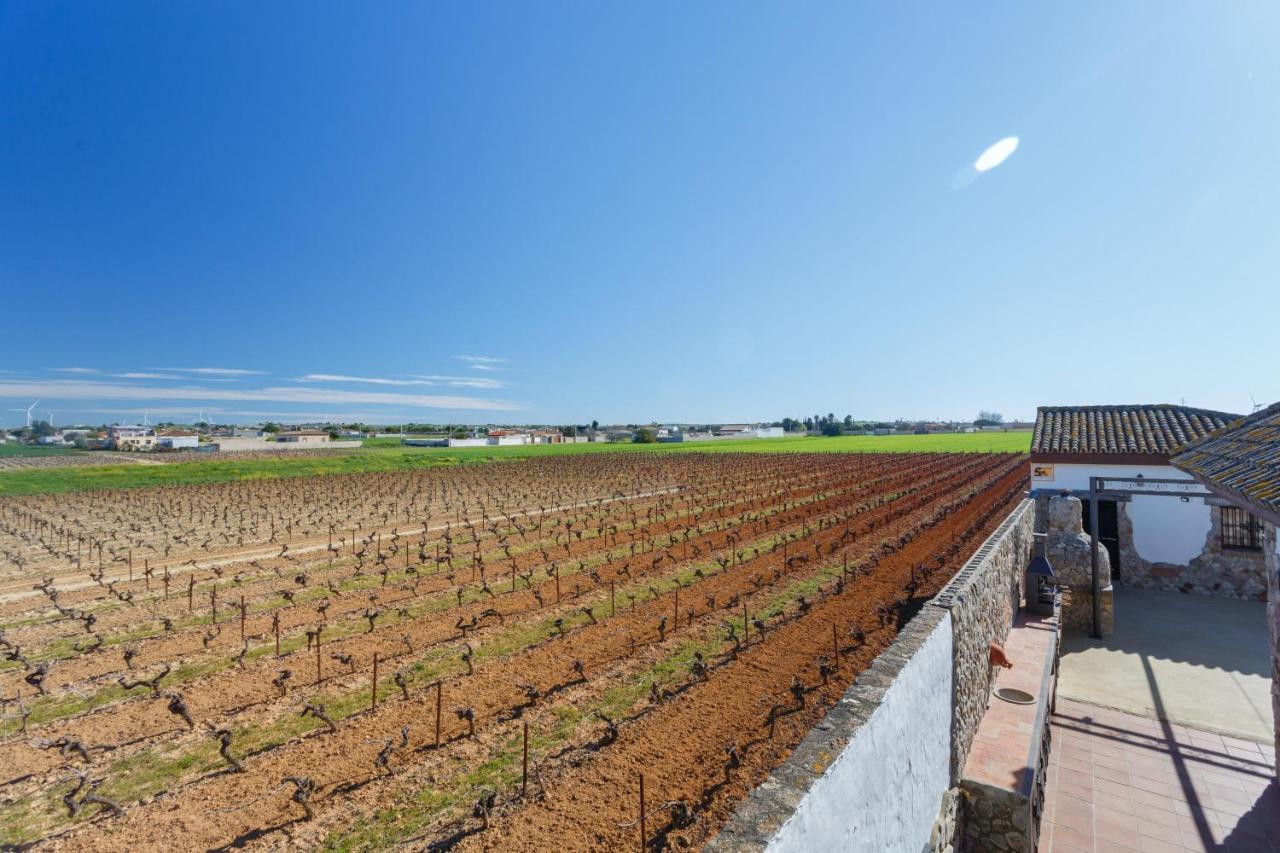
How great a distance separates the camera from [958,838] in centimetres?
629

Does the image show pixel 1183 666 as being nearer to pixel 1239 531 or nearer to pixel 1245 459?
pixel 1239 531

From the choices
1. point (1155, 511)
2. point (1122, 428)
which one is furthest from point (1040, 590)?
point (1122, 428)

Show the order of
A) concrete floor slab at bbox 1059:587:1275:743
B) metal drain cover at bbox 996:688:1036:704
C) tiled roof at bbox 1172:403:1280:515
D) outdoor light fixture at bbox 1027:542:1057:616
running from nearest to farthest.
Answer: tiled roof at bbox 1172:403:1280:515 < metal drain cover at bbox 996:688:1036:704 < concrete floor slab at bbox 1059:587:1275:743 < outdoor light fixture at bbox 1027:542:1057:616

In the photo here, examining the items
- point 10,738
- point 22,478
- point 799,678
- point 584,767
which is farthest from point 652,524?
point 22,478

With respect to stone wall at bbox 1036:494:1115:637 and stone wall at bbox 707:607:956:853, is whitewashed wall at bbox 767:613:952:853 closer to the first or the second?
stone wall at bbox 707:607:956:853

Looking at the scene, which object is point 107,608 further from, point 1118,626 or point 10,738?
point 1118,626

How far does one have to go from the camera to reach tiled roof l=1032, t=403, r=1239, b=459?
15.7 metres

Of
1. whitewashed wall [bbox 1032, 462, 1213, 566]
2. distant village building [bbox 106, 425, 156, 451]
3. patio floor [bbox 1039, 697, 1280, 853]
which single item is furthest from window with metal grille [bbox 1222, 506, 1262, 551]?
distant village building [bbox 106, 425, 156, 451]

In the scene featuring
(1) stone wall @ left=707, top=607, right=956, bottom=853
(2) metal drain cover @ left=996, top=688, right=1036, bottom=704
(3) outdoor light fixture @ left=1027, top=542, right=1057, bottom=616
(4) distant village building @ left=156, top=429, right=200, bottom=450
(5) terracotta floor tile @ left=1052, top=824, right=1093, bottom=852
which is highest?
(4) distant village building @ left=156, top=429, right=200, bottom=450

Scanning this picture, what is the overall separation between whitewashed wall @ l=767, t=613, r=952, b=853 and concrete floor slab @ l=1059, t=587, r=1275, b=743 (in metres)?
5.66

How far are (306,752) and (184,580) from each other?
457 inches

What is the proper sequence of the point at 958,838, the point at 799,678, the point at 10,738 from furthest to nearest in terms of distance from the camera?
1. the point at 799,678
2. the point at 10,738
3. the point at 958,838

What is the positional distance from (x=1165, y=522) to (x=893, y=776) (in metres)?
15.7

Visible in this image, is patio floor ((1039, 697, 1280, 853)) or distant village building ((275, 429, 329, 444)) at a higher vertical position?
distant village building ((275, 429, 329, 444))
